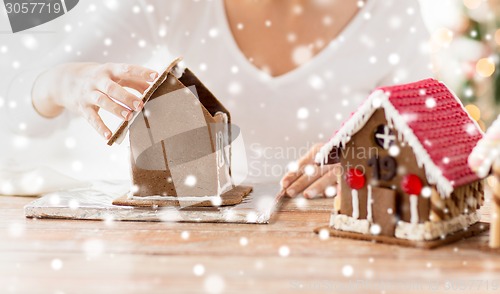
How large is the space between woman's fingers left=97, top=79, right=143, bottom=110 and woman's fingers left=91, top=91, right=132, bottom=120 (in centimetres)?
1

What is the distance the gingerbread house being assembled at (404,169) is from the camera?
1.05 meters

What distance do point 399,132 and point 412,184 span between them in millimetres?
91

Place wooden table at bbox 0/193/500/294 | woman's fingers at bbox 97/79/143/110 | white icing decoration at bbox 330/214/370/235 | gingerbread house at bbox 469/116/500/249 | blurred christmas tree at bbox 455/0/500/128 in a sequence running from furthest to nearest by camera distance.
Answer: blurred christmas tree at bbox 455/0/500/128 → woman's fingers at bbox 97/79/143/110 → white icing decoration at bbox 330/214/370/235 → gingerbread house at bbox 469/116/500/249 → wooden table at bbox 0/193/500/294

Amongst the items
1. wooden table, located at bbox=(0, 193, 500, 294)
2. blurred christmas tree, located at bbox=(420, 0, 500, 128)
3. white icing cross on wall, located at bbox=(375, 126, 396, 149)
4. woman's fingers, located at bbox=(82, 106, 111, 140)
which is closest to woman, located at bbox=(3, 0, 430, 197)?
blurred christmas tree, located at bbox=(420, 0, 500, 128)

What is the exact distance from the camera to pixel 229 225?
1252 mm

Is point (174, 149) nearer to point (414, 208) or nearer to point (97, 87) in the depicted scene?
point (97, 87)

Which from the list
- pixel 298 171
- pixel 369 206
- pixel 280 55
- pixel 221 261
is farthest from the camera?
pixel 280 55

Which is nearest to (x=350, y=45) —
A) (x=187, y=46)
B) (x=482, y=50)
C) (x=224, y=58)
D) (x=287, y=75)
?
(x=287, y=75)

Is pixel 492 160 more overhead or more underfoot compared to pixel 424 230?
more overhead

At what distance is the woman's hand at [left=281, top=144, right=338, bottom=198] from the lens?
1.51 metres

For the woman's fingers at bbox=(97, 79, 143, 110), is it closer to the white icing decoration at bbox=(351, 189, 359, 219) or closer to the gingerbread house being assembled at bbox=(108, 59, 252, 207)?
the gingerbread house being assembled at bbox=(108, 59, 252, 207)

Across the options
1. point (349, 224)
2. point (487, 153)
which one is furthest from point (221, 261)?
point (487, 153)

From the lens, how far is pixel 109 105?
1.40 m

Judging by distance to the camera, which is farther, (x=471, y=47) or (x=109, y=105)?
(x=471, y=47)
